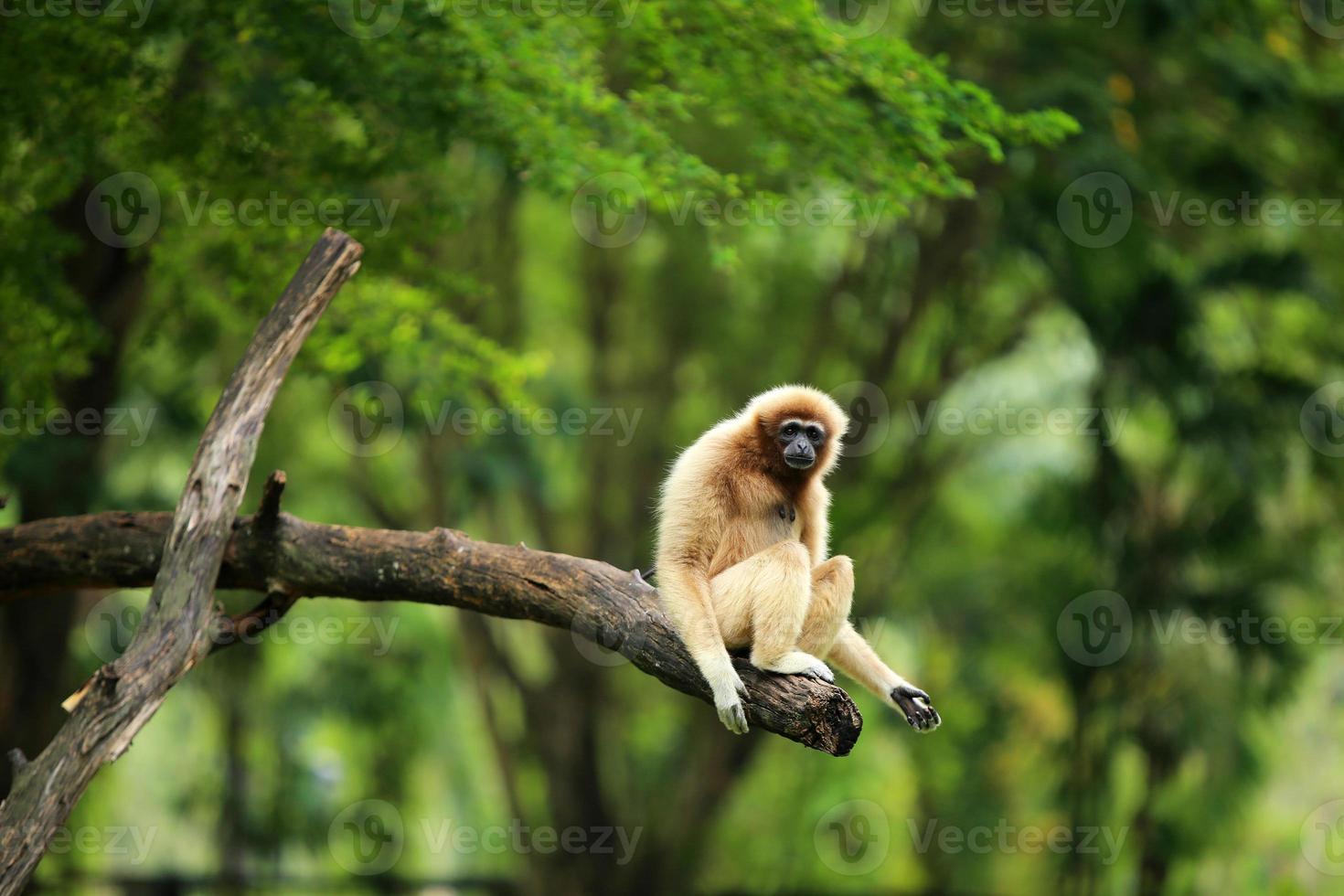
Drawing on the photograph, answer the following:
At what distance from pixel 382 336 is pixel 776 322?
6.41 metres

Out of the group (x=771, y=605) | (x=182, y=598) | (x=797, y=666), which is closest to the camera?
(x=797, y=666)

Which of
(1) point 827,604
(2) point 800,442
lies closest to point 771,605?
(1) point 827,604

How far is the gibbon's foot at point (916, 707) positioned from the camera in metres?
4.63

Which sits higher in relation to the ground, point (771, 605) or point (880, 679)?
point (771, 605)

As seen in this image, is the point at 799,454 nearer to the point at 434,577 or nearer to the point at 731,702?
the point at 731,702

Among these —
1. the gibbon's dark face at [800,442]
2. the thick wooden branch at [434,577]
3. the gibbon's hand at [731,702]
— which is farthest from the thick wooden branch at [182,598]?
the gibbon's hand at [731,702]

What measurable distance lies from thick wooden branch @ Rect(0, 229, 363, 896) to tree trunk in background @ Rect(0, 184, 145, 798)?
12.2 feet

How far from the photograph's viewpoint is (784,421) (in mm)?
5215

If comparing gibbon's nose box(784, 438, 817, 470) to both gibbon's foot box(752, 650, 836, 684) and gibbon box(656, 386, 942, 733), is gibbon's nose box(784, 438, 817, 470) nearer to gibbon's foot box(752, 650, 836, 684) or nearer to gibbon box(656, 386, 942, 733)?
gibbon box(656, 386, 942, 733)

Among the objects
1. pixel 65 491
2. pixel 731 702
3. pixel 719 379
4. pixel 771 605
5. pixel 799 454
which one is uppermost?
pixel 799 454

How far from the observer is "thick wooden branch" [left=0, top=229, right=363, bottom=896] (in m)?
4.74

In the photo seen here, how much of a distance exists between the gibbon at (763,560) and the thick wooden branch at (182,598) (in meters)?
1.96

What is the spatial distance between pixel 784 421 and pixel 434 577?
5.48ft

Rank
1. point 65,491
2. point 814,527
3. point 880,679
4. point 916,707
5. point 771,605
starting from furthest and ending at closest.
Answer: point 65,491 < point 814,527 < point 880,679 < point 916,707 < point 771,605
